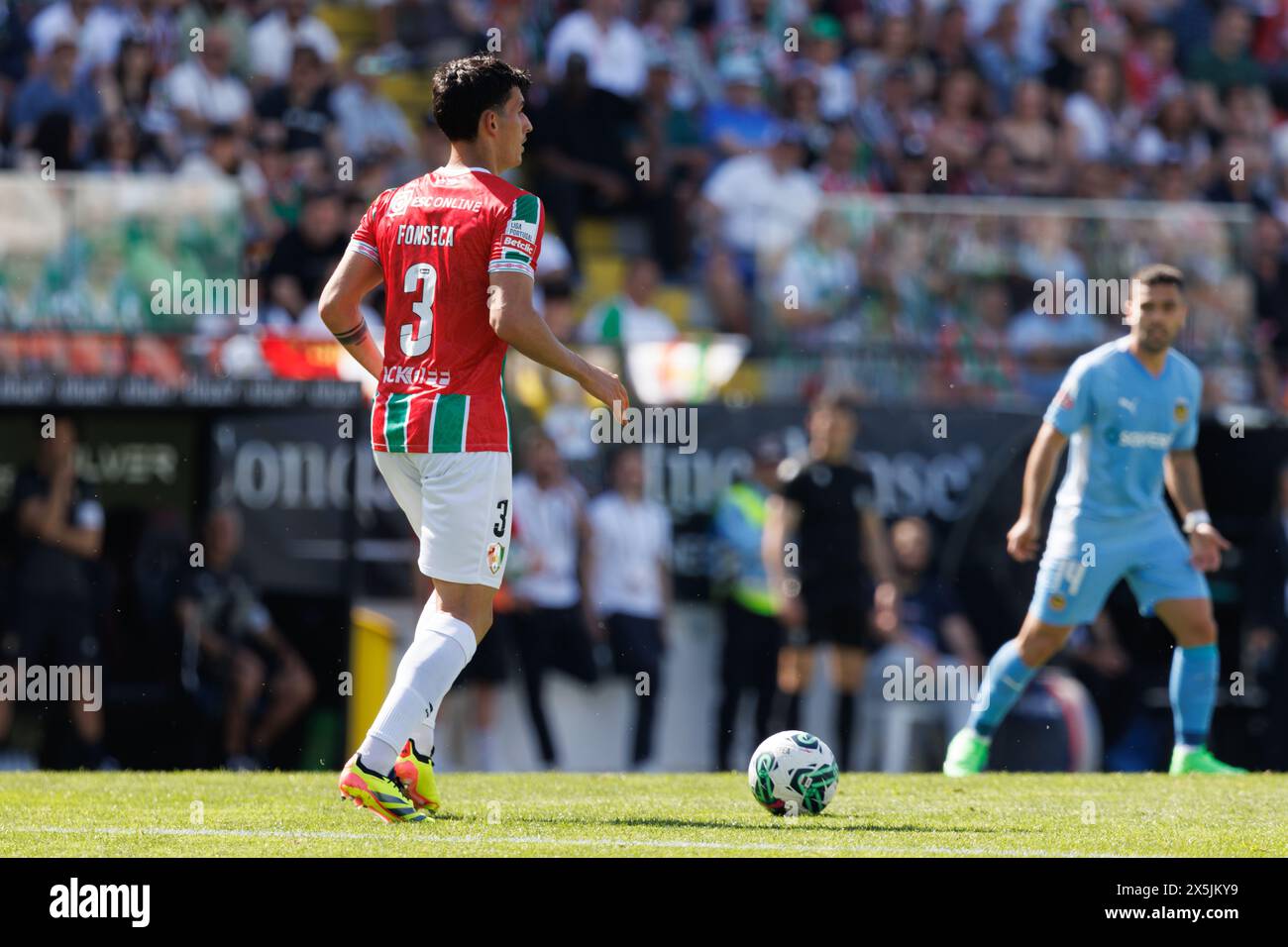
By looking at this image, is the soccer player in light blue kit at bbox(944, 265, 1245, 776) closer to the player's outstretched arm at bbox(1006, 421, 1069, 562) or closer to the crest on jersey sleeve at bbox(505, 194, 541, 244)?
the player's outstretched arm at bbox(1006, 421, 1069, 562)

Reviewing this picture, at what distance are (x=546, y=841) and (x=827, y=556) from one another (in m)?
7.55

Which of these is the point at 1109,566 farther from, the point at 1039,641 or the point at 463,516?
the point at 463,516

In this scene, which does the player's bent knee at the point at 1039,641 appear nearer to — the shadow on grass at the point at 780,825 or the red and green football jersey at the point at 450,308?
the shadow on grass at the point at 780,825

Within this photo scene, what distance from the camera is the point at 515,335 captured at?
6598 mm

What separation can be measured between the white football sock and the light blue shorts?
359 centimetres

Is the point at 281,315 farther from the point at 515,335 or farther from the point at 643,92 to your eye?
the point at 515,335

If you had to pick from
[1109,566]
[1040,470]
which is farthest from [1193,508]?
[1040,470]

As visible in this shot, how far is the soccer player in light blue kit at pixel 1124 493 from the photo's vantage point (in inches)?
370

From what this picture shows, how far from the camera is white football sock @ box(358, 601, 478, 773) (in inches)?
260

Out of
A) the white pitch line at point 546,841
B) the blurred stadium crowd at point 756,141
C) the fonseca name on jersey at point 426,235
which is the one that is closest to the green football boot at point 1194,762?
the white pitch line at point 546,841

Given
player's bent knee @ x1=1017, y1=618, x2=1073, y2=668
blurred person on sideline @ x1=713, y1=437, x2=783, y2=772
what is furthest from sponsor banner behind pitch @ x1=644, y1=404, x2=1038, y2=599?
player's bent knee @ x1=1017, y1=618, x2=1073, y2=668

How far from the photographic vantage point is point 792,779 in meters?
7.35

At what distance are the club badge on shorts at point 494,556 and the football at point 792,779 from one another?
1237 millimetres
